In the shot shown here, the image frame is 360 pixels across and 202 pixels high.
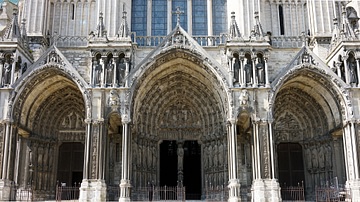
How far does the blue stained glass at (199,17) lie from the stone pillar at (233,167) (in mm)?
6128

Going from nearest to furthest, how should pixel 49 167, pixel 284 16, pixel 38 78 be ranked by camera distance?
pixel 38 78 < pixel 49 167 < pixel 284 16

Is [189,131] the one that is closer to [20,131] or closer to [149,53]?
[149,53]

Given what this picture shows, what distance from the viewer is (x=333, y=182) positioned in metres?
17.8

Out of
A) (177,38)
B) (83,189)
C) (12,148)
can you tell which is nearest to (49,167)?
(12,148)

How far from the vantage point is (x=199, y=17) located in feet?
69.1

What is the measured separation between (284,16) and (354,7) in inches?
172

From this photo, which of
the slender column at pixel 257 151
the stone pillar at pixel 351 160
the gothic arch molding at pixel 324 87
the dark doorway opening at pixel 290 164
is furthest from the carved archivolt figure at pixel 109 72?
the stone pillar at pixel 351 160

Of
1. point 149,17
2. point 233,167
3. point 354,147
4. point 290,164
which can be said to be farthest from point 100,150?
point 354,147

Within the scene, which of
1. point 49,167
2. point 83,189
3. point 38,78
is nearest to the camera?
point 83,189

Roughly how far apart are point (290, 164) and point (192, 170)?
4.68 metres

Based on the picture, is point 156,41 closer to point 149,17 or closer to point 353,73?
point 149,17

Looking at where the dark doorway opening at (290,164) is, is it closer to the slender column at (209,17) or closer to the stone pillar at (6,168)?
the slender column at (209,17)

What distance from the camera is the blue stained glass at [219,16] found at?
68.0 feet

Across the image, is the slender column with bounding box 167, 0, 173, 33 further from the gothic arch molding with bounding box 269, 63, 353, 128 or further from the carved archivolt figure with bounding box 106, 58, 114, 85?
the gothic arch molding with bounding box 269, 63, 353, 128
